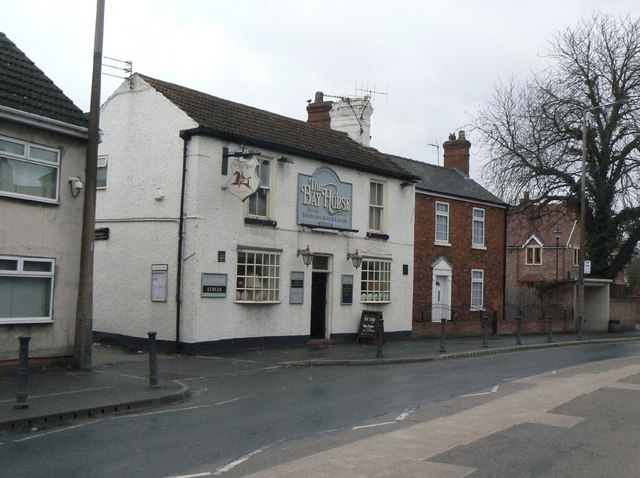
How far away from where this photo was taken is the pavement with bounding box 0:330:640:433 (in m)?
11.0

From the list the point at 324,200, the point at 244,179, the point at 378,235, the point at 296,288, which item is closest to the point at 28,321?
the point at 244,179

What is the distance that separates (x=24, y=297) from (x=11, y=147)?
3.15 m

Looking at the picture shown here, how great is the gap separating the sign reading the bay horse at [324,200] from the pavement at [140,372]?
3957mm

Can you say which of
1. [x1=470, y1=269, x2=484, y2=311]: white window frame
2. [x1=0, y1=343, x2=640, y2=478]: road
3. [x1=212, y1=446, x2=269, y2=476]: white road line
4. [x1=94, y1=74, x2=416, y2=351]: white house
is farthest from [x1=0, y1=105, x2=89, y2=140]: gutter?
[x1=470, y1=269, x2=484, y2=311]: white window frame

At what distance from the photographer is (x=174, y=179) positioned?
65.7 ft

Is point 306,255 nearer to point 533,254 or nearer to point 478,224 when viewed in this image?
point 478,224

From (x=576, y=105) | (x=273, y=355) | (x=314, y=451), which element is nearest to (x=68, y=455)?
(x=314, y=451)

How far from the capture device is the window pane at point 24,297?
1494cm

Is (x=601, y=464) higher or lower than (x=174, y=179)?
lower

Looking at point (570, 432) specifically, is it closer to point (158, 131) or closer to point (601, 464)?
point (601, 464)

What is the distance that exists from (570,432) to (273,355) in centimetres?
1109

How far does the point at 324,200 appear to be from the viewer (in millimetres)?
23328

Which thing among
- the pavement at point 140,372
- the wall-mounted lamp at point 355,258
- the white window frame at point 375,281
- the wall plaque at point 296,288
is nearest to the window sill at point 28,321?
the pavement at point 140,372

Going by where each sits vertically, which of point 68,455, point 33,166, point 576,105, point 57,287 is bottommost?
point 68,455
